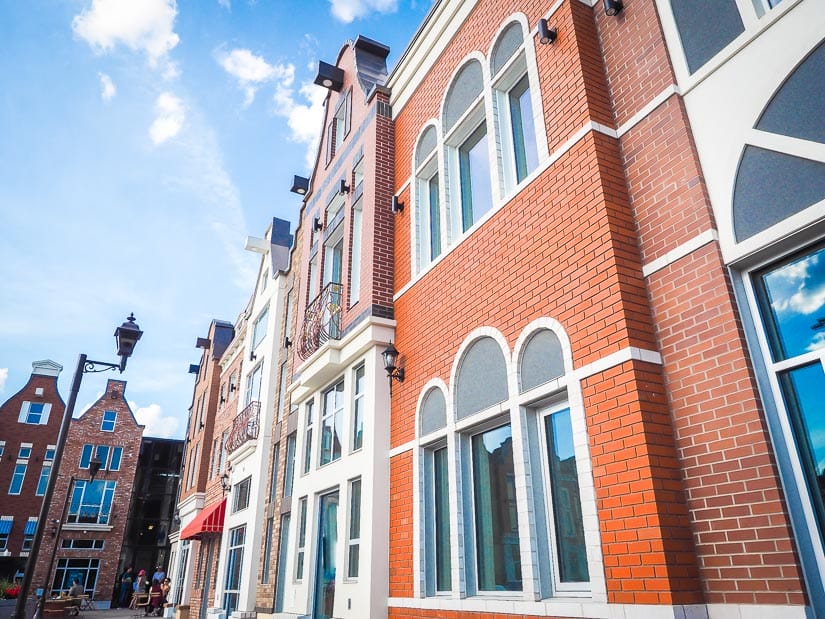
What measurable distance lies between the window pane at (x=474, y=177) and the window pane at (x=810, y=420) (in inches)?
171

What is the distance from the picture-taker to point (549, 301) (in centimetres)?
590

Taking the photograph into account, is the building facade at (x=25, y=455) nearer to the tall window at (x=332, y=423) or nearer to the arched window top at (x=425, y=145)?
the tall window at (x=332, y=423)

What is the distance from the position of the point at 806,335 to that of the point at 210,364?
91.5 feet

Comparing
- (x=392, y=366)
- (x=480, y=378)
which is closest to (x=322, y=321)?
(x=392, y=366)

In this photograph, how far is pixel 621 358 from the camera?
4.93 meters

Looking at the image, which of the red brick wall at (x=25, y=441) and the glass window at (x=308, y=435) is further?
the red brick wall at (x=25, y=441)

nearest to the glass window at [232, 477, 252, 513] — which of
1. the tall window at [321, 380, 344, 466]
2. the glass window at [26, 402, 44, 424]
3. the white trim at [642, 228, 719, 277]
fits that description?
the tall window at [321, 380, 344, 466]

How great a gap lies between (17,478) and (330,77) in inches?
1468

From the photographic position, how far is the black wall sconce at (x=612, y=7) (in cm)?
616

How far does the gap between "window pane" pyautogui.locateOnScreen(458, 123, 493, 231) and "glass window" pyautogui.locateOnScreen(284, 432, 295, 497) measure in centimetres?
851

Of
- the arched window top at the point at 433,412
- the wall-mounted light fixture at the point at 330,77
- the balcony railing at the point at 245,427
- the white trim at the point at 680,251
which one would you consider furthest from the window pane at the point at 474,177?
the balcony railing at the point at 245,427

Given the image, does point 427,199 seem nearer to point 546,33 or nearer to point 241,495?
point 546,33

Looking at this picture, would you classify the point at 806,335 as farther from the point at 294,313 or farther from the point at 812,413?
the point at 294,313

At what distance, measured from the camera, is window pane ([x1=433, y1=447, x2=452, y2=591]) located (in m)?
7.06
